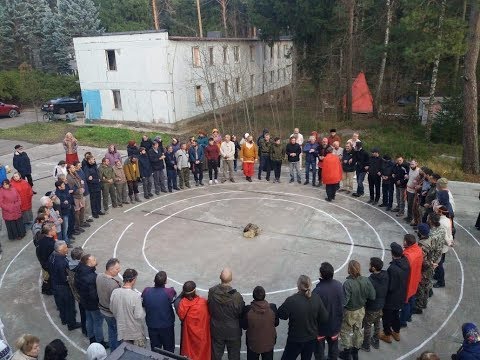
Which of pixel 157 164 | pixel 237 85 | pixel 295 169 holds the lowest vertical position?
pixel 295 169

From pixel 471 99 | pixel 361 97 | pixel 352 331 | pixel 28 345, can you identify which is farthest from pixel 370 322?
pixel 361 97

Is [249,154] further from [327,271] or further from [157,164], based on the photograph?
[327,271]

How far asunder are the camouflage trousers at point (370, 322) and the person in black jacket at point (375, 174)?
6334mm

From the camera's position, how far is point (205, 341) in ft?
20.4

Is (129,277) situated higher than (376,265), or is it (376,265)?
(129,277)

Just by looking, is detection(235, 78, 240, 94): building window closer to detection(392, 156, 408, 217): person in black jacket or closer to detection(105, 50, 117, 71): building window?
detection(105, 50, 117, 71): building window

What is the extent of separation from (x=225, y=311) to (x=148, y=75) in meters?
22.9

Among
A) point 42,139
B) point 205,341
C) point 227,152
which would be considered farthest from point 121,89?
point 205,341

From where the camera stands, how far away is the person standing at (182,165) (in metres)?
14.4

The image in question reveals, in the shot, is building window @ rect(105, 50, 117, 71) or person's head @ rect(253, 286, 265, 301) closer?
person's head @ rect(253, 286, 265, 301)

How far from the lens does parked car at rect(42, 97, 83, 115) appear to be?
2981 centimetres

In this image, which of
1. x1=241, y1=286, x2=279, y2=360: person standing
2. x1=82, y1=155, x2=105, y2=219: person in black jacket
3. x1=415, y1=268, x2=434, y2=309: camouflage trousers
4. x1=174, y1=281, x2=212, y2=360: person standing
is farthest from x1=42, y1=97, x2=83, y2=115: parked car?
x1=415, y1=268, x2=434, y2=309: camouflage trousers

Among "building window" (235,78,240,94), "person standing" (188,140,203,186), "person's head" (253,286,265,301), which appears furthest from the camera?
"building window" (235,78,240,94)

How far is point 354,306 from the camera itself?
249 inches
